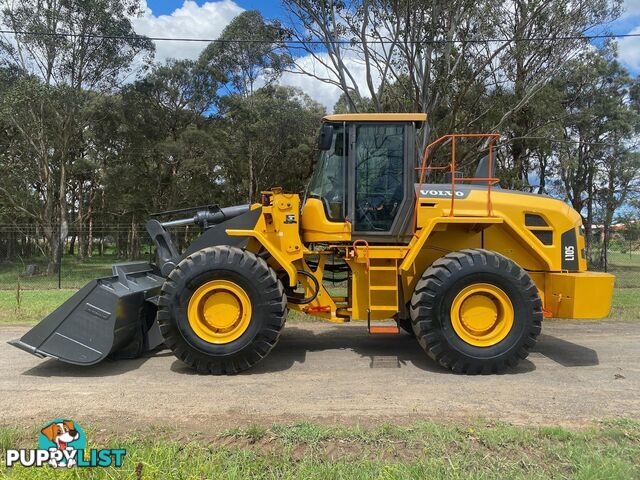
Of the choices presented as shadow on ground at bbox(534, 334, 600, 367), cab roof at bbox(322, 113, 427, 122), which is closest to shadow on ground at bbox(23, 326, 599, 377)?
shadow on ground at bbox(534, 334, 600, 367)

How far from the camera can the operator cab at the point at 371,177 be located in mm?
5641

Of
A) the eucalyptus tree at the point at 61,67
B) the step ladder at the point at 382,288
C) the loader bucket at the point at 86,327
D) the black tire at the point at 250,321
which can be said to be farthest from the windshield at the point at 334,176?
the eucalyptus tree at the point at 61,67

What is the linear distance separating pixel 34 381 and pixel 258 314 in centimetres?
232

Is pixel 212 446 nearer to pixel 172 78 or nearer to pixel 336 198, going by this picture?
pixel 336 198

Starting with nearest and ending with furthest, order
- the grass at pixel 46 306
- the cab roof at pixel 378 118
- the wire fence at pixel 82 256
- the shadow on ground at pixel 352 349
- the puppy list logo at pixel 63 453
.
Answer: the puppy list logo at pixel 63 453
the shadow on ground at pixel 352 349
the cab roof at pixel 378 118
the grass at pixel 46 306
the wire fence at pixel 82 256

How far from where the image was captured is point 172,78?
2877cm

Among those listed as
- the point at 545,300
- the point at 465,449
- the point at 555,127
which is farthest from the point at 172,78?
the point at 465,449

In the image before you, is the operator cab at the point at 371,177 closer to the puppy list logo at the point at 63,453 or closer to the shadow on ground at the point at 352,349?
the shadow on ground at the point at 352,349

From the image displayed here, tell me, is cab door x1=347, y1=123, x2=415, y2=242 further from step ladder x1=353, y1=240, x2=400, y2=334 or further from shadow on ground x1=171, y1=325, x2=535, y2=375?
shadow on ground x1=171, y1=325, x2=535, y2=375

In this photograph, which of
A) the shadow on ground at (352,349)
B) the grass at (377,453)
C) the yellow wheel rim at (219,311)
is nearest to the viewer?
the grass at (377,453)

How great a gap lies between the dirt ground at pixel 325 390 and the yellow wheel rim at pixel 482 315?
1.39 feet

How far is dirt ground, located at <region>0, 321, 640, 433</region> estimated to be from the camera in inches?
156

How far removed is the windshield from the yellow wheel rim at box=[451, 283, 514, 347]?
168cm

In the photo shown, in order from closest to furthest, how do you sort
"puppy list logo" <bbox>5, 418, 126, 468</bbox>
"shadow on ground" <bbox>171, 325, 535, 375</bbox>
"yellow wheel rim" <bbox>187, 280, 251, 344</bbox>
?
"puppy list logo" <bbox>5, 418, 126, 468</bbox> → "yellow wheel rim" <bbox>187, 280, 251, 344</bbox> → "shadow on ground" <bbox>171, 325, 535, 375</bbox>
